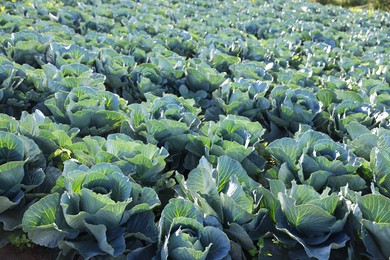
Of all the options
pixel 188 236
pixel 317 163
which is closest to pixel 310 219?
pixel 317 163

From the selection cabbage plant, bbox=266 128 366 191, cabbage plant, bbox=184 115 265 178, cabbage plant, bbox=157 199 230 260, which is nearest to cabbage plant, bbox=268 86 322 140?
cabbage plant, bbox=184 115 265 178

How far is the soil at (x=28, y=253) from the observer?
92.4 inches

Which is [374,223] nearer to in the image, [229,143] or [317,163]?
[317,163]

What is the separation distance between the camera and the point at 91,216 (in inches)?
77.5

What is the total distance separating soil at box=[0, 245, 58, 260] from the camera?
2.35 metres

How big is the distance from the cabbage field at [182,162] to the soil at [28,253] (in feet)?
0.20

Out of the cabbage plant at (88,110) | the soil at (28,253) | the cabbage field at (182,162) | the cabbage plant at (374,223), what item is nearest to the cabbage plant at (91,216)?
the cabbage field at (182,162)

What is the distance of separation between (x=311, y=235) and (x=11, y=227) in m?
1.60

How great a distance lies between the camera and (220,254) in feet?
6.29

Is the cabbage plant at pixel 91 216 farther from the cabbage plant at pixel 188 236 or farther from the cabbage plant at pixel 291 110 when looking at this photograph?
the cabbage plant at pixel 291 110

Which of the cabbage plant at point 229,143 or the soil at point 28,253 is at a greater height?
the cabbage plant at point 229,143

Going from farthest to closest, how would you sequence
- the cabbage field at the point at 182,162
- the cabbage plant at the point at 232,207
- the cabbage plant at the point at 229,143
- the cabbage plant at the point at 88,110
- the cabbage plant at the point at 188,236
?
1. the cabbage plant at the point at 88,110
2. the cabbage plant at the point at 229,143
3. the cabbage plant at the point at 232,207
4. the cabbage field at the point at 182,162
5. the cabbage plant at the point at 188,236

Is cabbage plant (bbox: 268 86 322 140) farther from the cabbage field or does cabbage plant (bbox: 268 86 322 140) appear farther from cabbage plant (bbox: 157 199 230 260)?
cabbage plant (bbox: 157 199 230 260)

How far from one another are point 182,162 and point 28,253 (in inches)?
46.7
